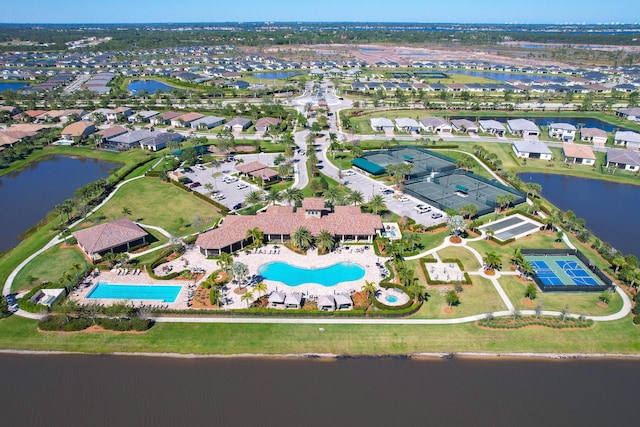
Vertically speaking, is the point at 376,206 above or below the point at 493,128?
below

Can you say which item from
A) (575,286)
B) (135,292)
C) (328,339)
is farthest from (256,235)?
(575,286)

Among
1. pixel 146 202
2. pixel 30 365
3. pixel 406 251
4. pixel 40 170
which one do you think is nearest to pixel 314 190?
pixel 406 251

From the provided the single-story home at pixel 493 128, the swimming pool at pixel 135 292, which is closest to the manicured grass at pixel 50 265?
the swimming pool at pixel 135 292

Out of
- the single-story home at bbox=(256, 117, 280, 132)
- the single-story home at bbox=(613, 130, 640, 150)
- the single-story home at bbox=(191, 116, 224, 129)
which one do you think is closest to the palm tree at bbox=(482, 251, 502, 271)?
the single-story home at bbox=(613, 130, 640, 150)

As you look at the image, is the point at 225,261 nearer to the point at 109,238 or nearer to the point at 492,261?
the point at 109,238

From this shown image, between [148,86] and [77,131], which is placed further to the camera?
[148,86]

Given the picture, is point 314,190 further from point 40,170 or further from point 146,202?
point 40,170
